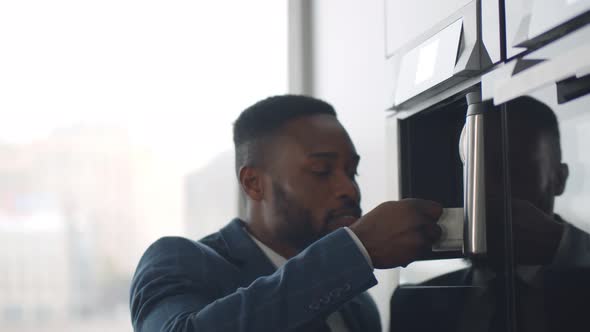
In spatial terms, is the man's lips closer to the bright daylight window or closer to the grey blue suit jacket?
the grey blue suit jacket

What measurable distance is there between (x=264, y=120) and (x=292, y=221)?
24 cm

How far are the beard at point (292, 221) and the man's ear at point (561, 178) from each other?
599 millimetres

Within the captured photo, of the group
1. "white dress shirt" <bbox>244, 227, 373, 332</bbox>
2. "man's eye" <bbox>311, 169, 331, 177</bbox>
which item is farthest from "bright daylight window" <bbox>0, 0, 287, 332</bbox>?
"man's eye" <bbox>311, 169, 331, 177</bbox>

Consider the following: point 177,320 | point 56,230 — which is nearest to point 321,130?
point 177,320

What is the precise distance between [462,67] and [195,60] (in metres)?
1.10

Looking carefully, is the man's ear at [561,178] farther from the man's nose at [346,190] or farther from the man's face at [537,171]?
the man's nose at [346,190]

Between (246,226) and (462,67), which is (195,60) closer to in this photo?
(246,226)

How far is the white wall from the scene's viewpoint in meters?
1.41

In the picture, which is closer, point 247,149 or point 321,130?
point 321,130

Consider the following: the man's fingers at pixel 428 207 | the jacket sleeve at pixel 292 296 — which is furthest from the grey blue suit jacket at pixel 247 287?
the man's fingers at pixel 428 207

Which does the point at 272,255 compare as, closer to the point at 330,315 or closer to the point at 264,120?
the point at 330,315

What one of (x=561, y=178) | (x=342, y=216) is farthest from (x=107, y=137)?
(x=561, y=178)

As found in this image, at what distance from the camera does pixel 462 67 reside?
874 millimetres

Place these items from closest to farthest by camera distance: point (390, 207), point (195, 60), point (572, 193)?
point (572, 193)
point (390, 207)
point (195, 60)
